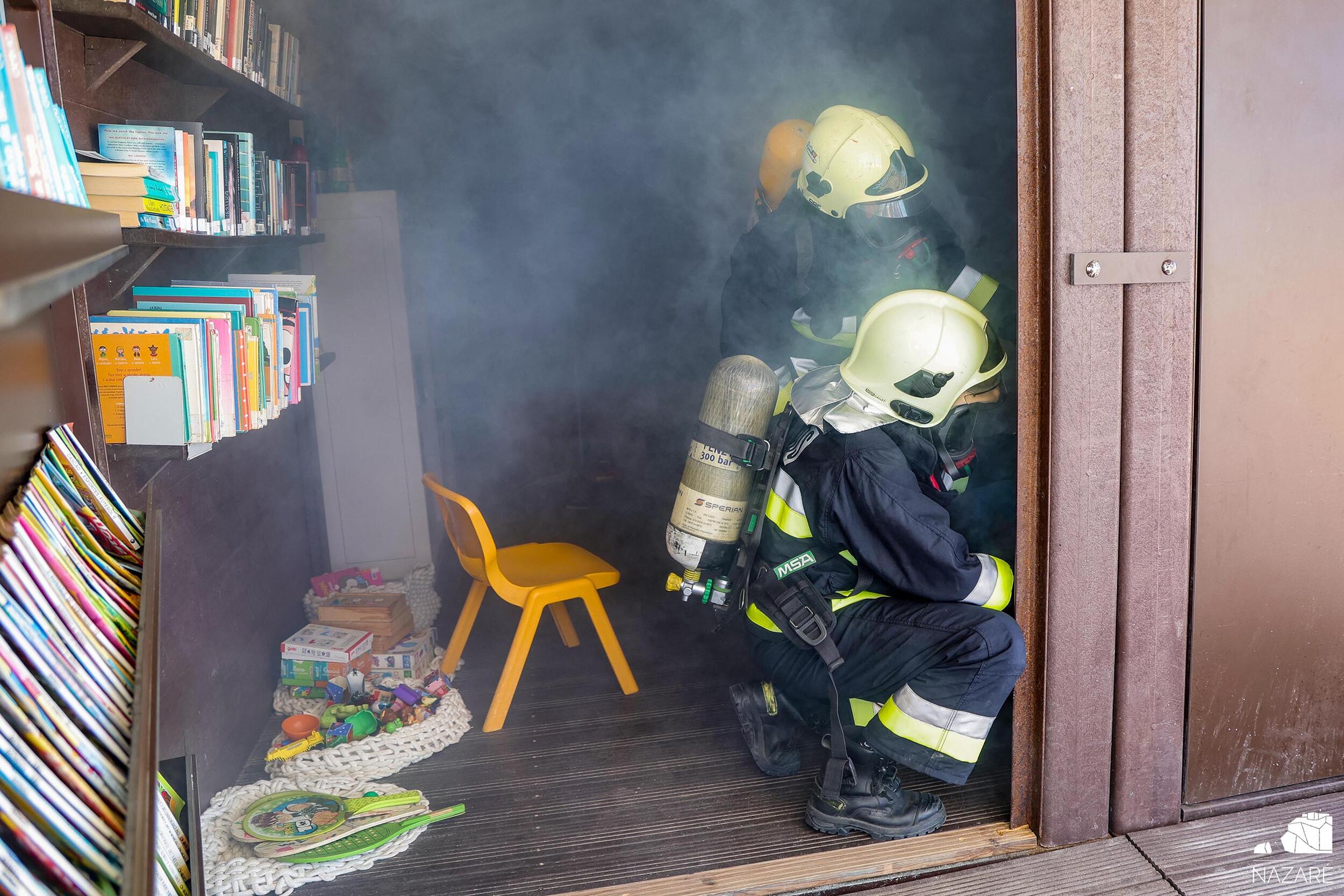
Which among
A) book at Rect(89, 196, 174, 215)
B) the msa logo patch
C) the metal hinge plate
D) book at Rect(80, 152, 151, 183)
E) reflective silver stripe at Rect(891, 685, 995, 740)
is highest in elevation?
book at Rect(80, 152, 151, 183)

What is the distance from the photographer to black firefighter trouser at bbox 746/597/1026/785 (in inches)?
81.4

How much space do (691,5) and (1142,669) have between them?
12.4ft

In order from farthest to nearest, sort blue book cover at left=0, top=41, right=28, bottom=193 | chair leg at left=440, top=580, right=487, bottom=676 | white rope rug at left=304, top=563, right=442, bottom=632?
white rope rug at left=304, top=563, right=442, bottom=632 → chair leg at left=440, top=580, right=487, bottom=676 → blue book cover at left=0, top=41, right=28, bottom=193

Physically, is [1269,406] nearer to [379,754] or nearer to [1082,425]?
[1082,425]

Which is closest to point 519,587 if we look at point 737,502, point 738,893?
point 737,502

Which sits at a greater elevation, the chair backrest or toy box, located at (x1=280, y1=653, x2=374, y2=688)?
the chair backrest

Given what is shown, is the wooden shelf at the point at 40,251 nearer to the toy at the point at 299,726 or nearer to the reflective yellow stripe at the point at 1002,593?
the reflective yellow stripe at the point at 1002,593

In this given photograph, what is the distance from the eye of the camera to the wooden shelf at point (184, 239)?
1812mm

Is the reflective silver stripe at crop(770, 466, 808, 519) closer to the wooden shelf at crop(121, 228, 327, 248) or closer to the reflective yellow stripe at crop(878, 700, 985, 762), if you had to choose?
the reflective yellow stripe at crop(878, 700, 985, 762)

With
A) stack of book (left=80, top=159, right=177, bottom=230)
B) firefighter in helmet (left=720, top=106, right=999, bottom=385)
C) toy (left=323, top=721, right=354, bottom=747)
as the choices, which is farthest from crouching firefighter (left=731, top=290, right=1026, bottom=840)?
stack of book (left=80, top=159, right=177, bottom=230)

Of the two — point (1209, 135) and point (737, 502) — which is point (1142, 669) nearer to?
point (737, 502)

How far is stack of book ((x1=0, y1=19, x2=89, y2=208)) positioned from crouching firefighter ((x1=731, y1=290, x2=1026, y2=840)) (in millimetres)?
1643

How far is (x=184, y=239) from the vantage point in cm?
205

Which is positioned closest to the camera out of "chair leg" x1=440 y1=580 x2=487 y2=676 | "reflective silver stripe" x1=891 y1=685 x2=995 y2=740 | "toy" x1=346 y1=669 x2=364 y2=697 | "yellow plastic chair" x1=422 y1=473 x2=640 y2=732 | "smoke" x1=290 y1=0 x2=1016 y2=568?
"reflective silver stripe" x1=891 y1=685 x2=995 y2=740
